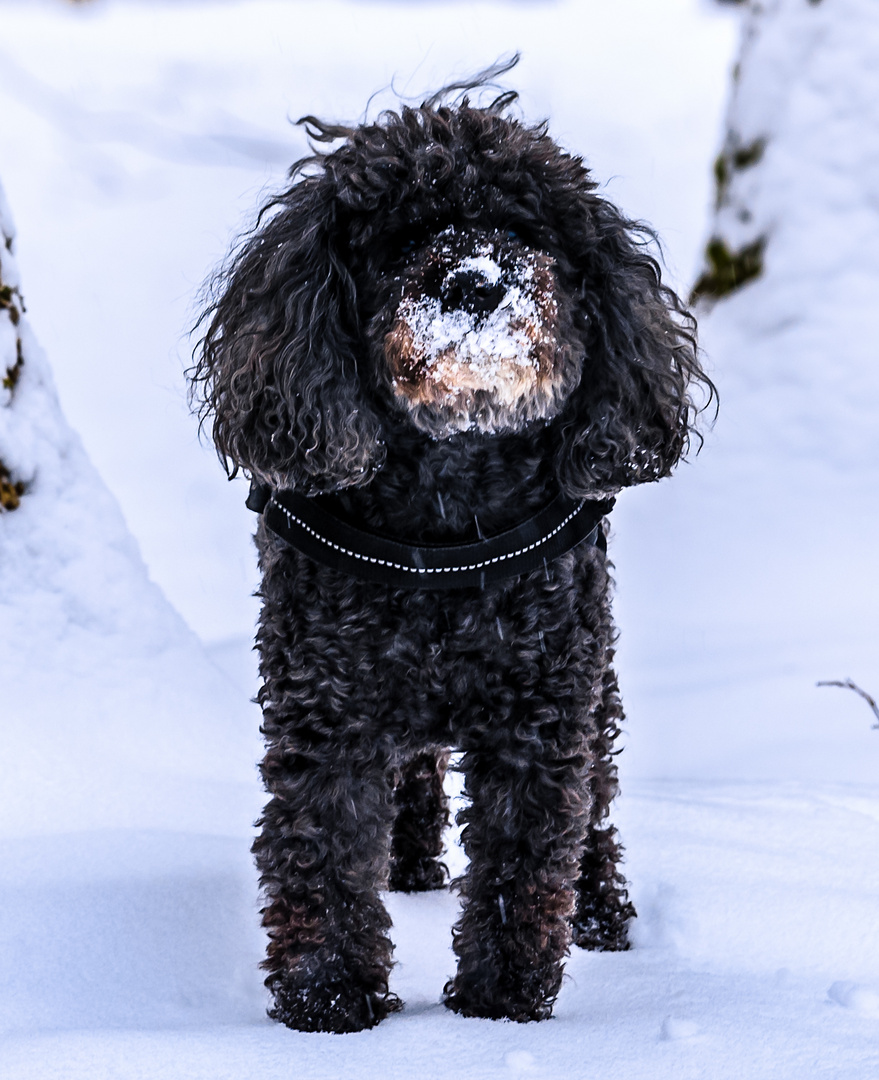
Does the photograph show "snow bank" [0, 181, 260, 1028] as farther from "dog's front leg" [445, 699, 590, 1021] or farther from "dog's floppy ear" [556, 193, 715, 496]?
"dog's floppy ear" [556, 193, 715, 496]

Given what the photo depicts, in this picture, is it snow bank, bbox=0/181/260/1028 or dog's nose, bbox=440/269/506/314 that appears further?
snow bank, bbox=0/181/260/1028

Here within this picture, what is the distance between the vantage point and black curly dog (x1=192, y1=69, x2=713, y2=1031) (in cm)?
231

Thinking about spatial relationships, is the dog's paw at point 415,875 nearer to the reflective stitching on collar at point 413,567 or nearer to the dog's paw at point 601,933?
the dog's paw at point 601,933

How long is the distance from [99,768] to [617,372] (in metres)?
1.84

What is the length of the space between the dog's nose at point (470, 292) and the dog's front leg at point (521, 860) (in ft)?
2.46

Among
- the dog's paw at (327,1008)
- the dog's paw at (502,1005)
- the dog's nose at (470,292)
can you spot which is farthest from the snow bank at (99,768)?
the dog's nose at (470,292)

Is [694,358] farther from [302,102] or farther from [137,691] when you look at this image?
[302,102]

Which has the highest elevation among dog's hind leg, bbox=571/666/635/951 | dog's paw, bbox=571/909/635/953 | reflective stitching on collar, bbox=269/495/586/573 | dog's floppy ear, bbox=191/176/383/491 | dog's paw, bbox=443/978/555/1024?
dog's floppy ear, bbox=191/176/383/491

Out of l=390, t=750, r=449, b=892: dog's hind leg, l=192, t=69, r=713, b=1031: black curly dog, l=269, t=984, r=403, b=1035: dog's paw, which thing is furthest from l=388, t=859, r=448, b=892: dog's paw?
l=269, t=984, r=403, b=1035: dog's paw

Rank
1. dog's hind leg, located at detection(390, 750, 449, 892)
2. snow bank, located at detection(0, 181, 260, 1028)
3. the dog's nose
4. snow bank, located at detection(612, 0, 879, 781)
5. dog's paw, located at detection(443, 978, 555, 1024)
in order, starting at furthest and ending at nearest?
snow bank, located at detection(612, 0, 879, 781), dog's hind leg, located at detection(390, 750, 449, 892), snow bank, located at detection(0, 181, 260, 1028), dog's paw, located at detection(443, 978, 555, 1024), the dog's nose

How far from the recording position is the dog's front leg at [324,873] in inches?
92.5

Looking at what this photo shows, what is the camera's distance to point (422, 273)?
7.29 feet

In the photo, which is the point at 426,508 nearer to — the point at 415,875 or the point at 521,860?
the point at 521,860

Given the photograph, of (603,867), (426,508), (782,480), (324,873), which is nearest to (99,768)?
(324,873)
